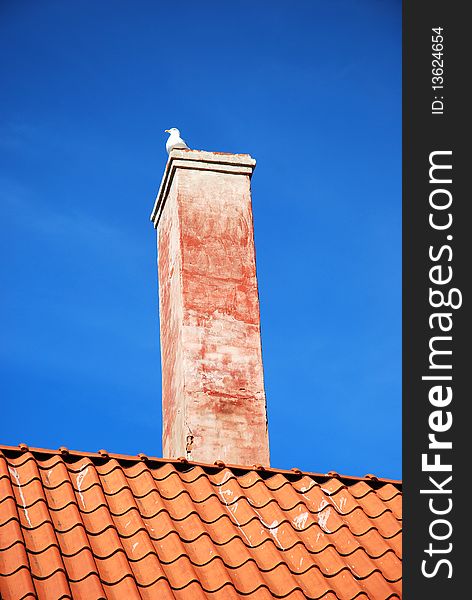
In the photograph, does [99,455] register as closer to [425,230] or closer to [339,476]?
[339,476]

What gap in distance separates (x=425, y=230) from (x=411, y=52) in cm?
124

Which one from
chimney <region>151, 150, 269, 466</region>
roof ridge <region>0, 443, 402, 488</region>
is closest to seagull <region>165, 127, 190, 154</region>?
chimney <region>151, 150, 269, 466</region>

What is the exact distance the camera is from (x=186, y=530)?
225 inches

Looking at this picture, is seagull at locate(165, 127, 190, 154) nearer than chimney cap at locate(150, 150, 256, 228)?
No

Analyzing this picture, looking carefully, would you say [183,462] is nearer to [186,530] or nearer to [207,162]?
[186,530]

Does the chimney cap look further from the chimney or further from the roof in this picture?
the roof

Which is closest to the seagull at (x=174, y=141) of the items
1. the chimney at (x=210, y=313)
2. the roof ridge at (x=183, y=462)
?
the chimney at (x=210, y=313)

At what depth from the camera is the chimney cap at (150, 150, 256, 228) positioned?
8.09 m

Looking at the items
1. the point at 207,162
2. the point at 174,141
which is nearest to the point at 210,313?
the point at 207,162

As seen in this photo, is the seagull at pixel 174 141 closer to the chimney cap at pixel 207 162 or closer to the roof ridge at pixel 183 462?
the chimney cap at pixel 207 162

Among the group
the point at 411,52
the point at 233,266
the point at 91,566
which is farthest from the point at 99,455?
the point at 411,52

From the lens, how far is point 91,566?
5.17m

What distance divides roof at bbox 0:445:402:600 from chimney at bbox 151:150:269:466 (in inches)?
28.0

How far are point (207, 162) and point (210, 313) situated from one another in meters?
1.29
